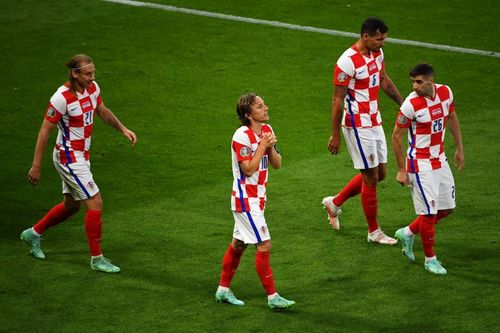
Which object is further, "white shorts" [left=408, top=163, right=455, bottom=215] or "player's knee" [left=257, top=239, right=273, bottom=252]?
"white shorts" [left=408, top=163, right=455, bottom=215]

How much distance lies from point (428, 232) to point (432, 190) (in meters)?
0.37

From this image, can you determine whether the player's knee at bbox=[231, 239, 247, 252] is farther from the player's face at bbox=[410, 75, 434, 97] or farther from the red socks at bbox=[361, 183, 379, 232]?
the player's face at bbox=[410, 75, 434, 97]

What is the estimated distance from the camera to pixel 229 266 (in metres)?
8.40

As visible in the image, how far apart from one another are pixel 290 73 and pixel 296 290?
681cm

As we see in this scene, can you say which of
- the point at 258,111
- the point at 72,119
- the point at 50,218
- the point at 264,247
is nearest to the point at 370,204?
the point at 264,247

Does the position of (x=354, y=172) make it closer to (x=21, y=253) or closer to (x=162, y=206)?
(x=162, y=206)

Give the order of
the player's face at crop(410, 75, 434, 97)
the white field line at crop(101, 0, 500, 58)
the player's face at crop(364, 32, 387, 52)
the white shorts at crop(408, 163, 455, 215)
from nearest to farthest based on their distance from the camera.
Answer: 1. the player's face at crop(410, 75, 434, 97)
2. the white shorts at crop(408, 163, 455, 215)
3. the player's face at crop(364, 32, 387, 52)
4. the white field line at crop(101, 0, 500, 58)

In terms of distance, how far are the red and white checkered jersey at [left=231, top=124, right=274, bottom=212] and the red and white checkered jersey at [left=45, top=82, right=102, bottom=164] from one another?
5.47ft

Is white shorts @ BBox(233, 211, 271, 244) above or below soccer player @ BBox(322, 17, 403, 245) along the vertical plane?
below

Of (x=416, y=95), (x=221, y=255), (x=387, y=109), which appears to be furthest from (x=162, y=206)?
(x=387, y=109)

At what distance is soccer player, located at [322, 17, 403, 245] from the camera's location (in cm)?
945

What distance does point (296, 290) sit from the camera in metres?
8.72

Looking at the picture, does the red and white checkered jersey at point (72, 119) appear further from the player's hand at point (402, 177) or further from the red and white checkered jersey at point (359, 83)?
the player's hand at point (402, 177)

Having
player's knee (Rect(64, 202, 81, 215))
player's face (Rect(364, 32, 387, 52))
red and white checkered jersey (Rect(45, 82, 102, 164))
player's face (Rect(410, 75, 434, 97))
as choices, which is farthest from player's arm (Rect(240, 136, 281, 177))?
player's knee (Rect(64, 202, 81, 215))
